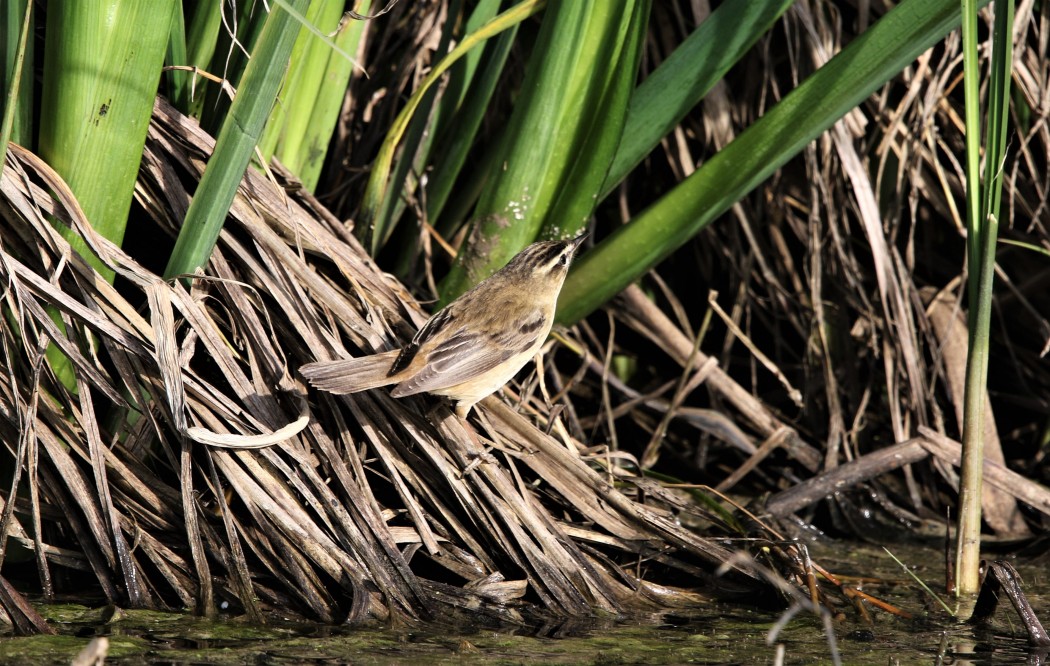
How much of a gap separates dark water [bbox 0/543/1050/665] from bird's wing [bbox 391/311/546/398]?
2.36 feet

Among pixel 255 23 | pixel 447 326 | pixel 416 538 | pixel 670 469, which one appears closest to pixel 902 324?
pixel 670 469

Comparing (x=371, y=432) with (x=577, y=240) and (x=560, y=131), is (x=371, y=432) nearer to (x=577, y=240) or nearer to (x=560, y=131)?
(x=577, y=240)

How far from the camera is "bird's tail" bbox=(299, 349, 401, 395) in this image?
10.0 ft

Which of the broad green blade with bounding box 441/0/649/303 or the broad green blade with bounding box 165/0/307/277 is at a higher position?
the broad green blade with bounding box 441/0/649/303

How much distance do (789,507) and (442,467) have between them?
5.59 feet

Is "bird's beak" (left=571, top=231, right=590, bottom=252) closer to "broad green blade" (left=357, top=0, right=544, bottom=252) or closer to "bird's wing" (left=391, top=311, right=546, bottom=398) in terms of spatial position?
"bird's wing" (left=391, top=311, right=546, bottom=398)

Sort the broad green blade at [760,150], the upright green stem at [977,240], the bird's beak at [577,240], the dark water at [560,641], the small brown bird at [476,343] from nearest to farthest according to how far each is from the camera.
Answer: the dark water at [560,641], the upright green stem at [977,240], the small brown bird at [476,343], the broad green blade at [760,150], the bird's beak at [577,240]

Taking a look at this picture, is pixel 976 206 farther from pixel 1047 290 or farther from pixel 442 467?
pixel 1047 290

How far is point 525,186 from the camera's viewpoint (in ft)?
12.5

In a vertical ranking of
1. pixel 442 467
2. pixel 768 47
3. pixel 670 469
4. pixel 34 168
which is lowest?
pixel 442 467

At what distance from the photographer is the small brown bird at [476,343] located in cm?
318

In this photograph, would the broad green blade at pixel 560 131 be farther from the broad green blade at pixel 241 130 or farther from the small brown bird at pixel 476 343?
the broad green blade at pixel 241 130

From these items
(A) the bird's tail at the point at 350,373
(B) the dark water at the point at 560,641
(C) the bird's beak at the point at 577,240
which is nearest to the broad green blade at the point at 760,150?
(C) the bird's beak at the point at 577,240

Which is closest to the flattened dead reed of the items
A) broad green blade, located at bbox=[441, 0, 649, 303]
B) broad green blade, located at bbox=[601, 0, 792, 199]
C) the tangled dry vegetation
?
the tangled dry vegetation
